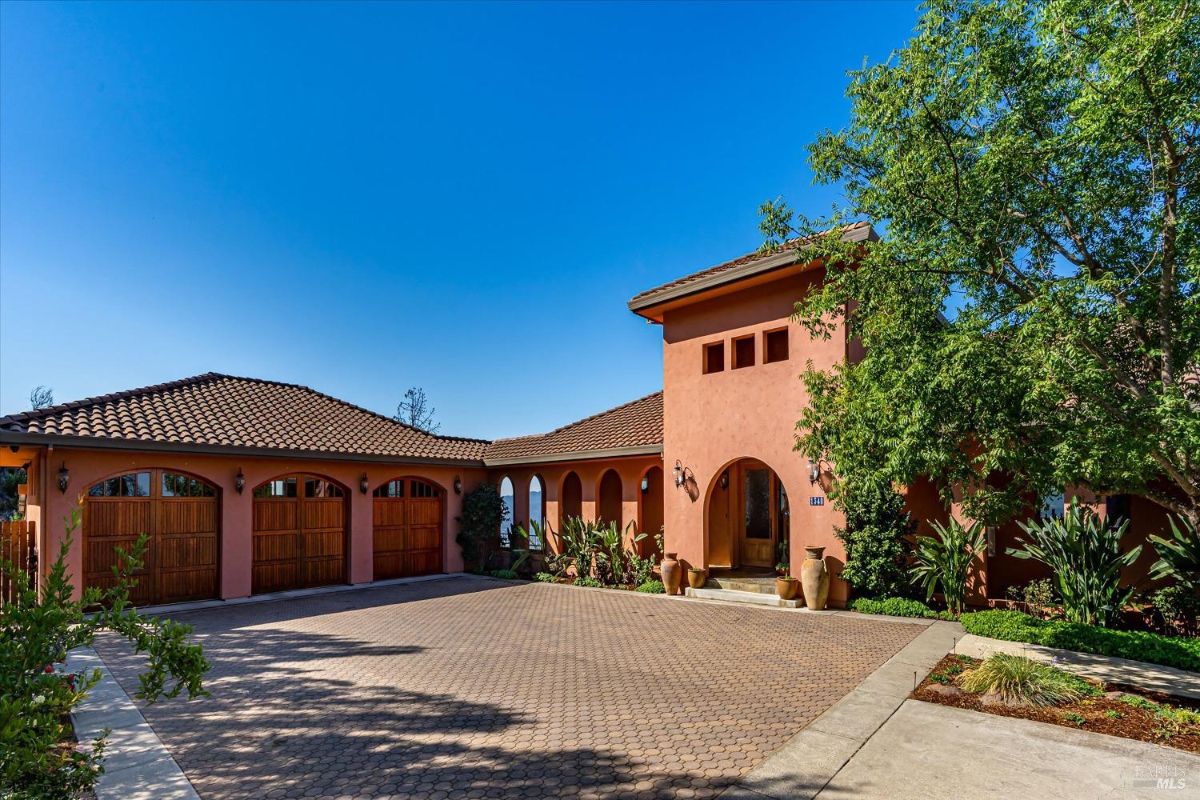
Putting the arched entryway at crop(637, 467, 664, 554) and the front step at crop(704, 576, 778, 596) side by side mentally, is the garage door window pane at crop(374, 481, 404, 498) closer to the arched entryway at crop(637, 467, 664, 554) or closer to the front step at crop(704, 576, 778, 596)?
the arched entryway at crop(637, 467, 664, 554)

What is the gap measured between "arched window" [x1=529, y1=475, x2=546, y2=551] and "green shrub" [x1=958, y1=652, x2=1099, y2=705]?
39.2 ft

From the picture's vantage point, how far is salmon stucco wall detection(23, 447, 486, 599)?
434 inches

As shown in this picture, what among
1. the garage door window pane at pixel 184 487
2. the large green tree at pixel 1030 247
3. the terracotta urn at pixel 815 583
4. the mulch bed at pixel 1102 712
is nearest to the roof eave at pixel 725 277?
the large green tree at pixel 1030 247

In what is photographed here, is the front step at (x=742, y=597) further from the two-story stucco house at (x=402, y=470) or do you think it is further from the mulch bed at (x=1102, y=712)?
the mulch bed at (x=1102, y=712)

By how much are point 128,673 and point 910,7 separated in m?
13.3

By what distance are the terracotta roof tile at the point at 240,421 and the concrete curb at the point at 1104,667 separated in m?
13.3

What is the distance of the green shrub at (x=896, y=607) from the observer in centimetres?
1032

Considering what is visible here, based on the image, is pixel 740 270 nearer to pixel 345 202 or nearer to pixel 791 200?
pixel 791 200

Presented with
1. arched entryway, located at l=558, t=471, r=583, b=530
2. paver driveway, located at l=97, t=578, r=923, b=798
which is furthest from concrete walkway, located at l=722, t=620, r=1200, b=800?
arched entryway, located at l=558, t=471, r=583, b=530

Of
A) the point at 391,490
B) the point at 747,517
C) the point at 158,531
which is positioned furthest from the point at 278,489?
the point at 747,517

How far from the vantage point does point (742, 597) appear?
12516 millimetres

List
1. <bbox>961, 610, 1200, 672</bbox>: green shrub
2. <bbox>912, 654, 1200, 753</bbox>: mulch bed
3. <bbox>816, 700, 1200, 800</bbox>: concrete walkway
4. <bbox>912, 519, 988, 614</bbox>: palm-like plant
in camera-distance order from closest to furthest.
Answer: <bbox>816, 700, 1200, 800</bbox>: concrete walkway → <bbox>912, 654, 1200, 753</bbox>: mulch bed → <bbox>961, 610, 1200, 672</bbox>: green shrub → <bbox>912, 519, 988, 614</bbox>: palm-like plant

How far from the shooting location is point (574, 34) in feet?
41.7

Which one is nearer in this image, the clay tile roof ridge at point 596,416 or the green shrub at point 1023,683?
the green shrub at point 1023,683
